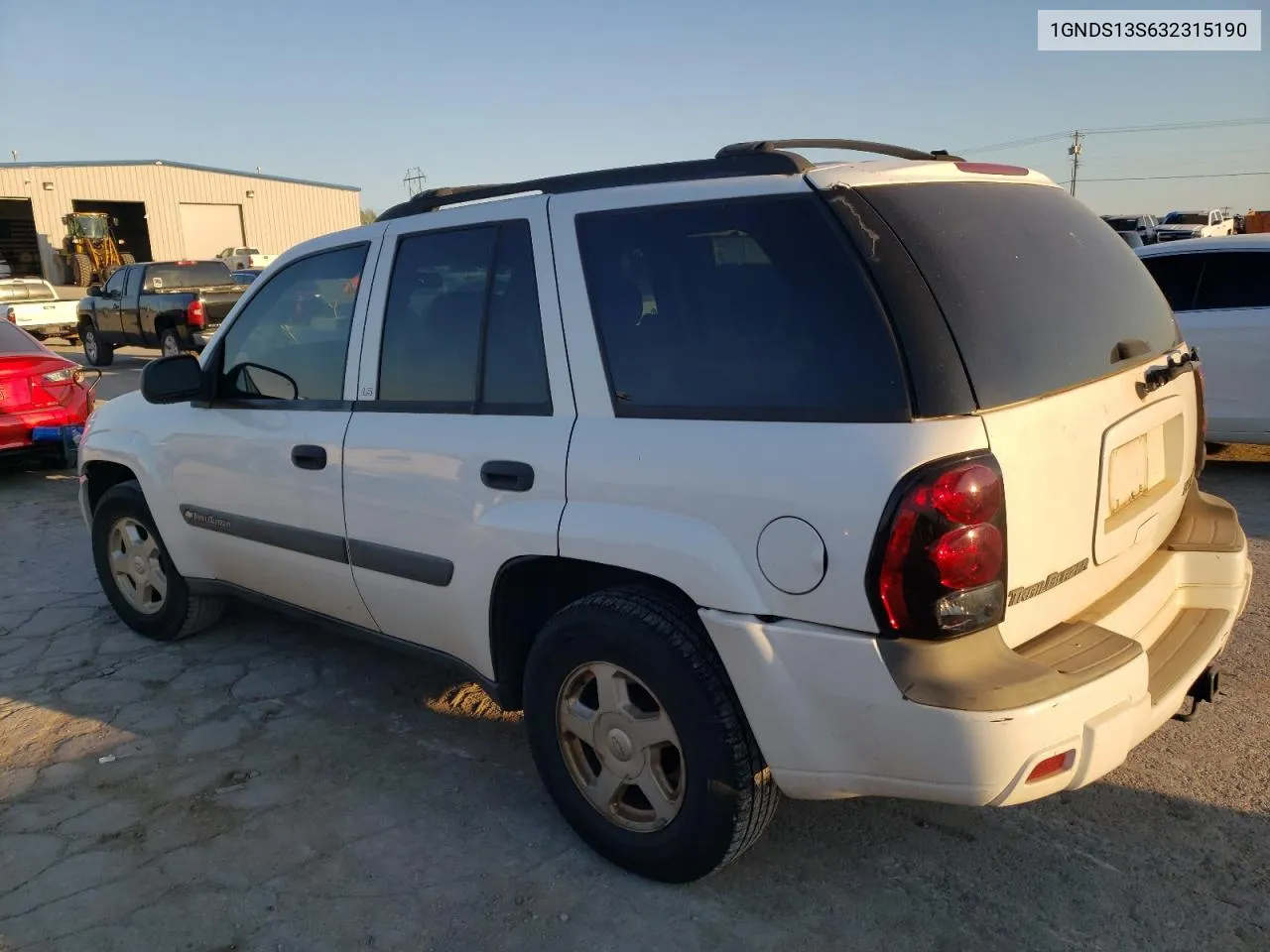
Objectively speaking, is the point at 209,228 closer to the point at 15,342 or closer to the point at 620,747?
the point at 15,342

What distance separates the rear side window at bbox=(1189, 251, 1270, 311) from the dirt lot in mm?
3607

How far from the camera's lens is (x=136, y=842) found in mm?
2992

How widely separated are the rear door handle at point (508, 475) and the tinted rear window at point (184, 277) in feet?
53.6

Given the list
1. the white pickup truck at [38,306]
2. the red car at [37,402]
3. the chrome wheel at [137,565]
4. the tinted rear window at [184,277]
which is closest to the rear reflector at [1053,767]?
the chrome wheel at [137,565]

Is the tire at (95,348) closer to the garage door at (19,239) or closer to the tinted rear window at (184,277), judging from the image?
the tinted rear window at (184,277)

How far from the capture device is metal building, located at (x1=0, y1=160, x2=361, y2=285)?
1622 inches

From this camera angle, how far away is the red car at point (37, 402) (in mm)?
7773

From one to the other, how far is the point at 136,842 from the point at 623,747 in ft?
5.21

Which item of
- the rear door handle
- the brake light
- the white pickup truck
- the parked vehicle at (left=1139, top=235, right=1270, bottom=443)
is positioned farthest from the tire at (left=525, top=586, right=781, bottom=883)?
the white pickup truck

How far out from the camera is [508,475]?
9.19 feet

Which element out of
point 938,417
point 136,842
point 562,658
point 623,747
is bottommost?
point 136,842

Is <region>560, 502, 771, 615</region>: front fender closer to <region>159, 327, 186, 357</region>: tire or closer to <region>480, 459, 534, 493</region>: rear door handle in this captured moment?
<region>480, 459, 534, 493</region>: rear door handle

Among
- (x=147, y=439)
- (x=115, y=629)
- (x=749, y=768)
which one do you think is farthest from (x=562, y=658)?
(x=115, y=629)

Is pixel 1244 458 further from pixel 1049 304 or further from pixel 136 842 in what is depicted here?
pixel 136 842
